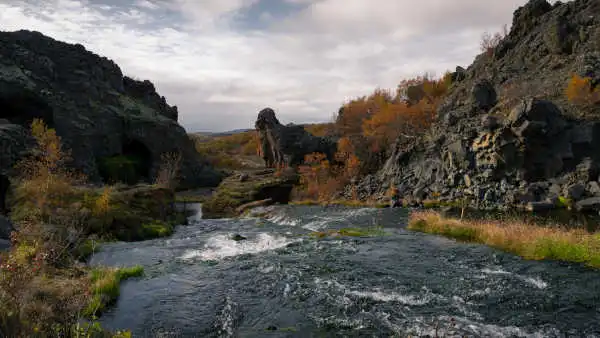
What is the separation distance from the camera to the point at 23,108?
2532 inches

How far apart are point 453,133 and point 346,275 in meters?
42.5

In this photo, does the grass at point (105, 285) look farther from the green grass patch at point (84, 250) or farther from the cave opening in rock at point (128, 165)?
the cave opening in rock at point (128, 165)

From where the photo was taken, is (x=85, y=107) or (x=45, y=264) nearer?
(x=45, y=264)

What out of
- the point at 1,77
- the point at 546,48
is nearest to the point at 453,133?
the point at 546,48

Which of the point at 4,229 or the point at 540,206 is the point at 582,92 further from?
the point at 4,229

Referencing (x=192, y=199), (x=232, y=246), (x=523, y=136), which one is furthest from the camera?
(x=192, y=199)

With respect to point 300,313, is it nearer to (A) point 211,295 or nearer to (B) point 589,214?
(A) point 211,295

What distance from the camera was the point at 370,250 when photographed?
21.5 m

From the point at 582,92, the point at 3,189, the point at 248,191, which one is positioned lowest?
the point at 248,191

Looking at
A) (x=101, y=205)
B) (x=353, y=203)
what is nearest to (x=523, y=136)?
(x=353, y=203)

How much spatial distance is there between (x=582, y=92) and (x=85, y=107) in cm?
8944

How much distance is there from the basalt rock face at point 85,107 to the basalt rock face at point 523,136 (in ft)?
175

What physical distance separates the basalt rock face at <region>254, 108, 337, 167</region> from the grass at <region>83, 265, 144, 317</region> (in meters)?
65.4

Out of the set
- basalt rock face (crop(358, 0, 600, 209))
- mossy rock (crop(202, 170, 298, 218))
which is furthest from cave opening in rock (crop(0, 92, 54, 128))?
basalt rock face (crop(358, 0, 600, 209))
